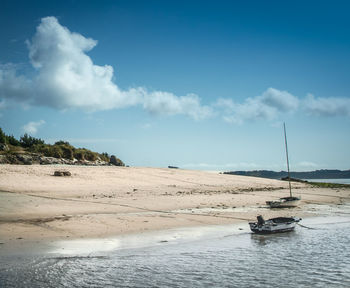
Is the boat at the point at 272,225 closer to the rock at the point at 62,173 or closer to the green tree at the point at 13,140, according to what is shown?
the rock at the point at 62,173

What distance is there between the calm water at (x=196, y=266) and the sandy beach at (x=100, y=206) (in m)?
2.94

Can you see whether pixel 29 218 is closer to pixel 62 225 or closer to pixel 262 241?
pixel 62 225

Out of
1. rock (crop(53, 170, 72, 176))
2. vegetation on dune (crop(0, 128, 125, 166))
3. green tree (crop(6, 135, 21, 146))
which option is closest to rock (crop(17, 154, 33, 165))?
vegetation on dune (crop(0, 128, 125, 166))

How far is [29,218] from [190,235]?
811cm

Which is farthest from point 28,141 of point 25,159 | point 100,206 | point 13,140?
point 100,206

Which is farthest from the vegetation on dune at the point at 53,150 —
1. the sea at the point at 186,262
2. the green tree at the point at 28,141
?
the sea at the point at 186,262

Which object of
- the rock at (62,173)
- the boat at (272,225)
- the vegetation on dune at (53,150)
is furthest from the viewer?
the vegetation on dune at (53,150)

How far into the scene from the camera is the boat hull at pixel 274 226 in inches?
577

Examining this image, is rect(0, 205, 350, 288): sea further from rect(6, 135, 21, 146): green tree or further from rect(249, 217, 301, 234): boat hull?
rect(6, 135, 21, 146): green tree

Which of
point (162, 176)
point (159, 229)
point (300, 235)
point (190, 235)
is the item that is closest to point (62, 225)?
point (159, 229)

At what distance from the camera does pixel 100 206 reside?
64.0 feet

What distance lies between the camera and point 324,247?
1253 cm

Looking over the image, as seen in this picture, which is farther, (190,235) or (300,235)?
(300,235)

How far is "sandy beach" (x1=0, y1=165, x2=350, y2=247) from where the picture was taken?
13.8 meters
